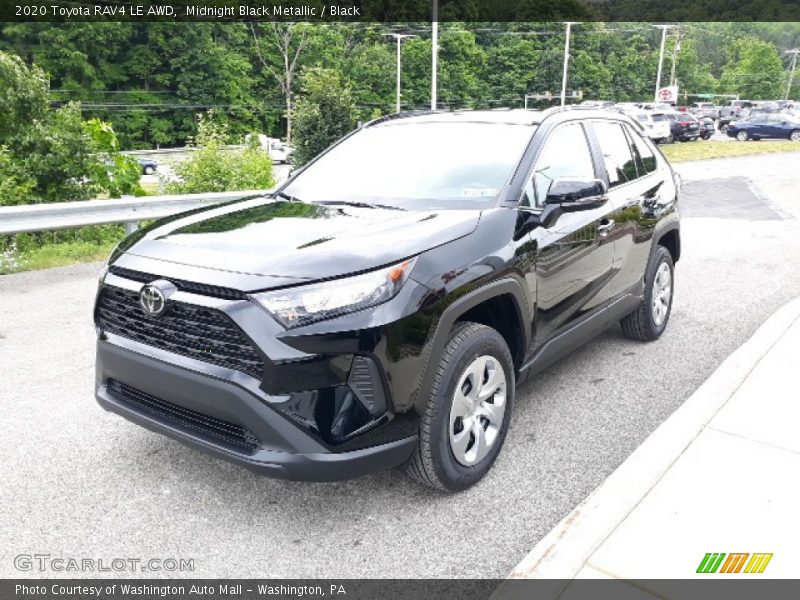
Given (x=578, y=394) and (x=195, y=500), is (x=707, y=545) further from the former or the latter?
(x=195, y=500)

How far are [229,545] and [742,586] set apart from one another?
202cm

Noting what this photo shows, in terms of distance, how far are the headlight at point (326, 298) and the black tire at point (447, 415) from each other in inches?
17.9

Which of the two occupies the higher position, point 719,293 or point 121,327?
point 121,327

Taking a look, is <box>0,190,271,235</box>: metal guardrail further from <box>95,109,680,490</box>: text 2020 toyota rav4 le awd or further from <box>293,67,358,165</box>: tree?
<box>293,67,358,165</box>: tree

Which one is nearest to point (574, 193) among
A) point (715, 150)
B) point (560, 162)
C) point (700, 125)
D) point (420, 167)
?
point (560, 162)

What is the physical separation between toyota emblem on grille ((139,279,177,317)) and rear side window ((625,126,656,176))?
3.63 metres

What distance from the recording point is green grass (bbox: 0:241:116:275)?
805 centimetres

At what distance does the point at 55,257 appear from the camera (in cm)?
869

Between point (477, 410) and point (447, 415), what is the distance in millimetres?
291

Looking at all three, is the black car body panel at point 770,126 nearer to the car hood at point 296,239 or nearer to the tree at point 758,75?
the car hood at point 296,239

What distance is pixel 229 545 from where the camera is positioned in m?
3.09

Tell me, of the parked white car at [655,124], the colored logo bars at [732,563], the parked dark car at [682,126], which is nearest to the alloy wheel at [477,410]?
the colored logo bars at [732,563]

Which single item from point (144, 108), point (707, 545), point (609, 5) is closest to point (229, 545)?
point (707, 545)

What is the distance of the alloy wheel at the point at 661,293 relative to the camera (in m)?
5.62
